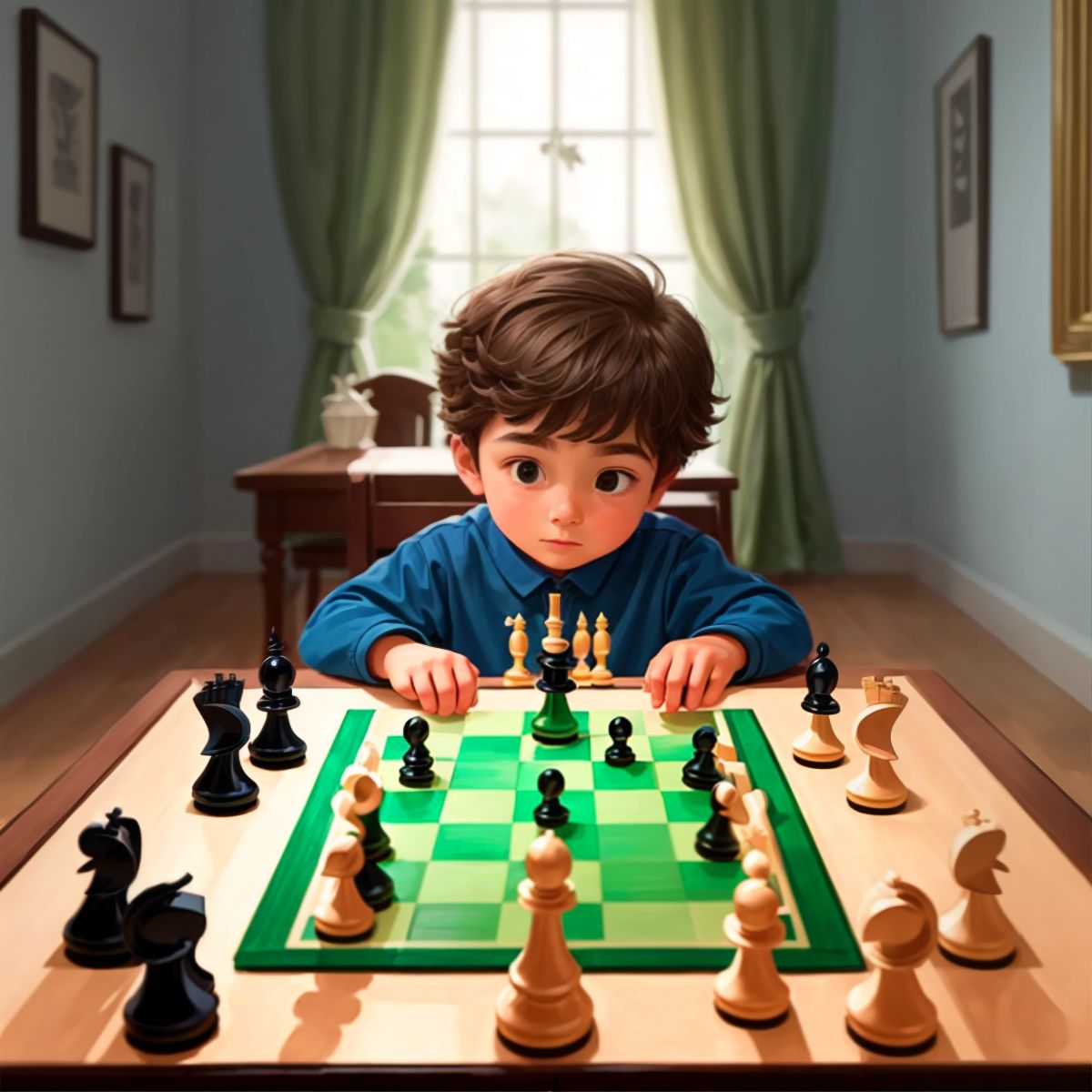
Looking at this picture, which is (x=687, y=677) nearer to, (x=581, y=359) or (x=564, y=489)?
(x=564, y=489)

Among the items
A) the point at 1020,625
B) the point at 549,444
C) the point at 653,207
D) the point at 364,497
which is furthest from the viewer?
the point at 653,207

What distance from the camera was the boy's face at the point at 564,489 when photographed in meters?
1.35

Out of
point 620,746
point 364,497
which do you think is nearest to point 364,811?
point 620,746

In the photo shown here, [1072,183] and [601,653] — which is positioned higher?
[1072,183]

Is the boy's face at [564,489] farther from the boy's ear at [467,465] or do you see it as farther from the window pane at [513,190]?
the window pane at [513,190]

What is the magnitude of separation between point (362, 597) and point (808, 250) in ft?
15.1

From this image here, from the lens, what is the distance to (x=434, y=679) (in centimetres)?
123

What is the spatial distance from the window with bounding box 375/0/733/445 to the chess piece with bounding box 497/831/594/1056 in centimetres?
527

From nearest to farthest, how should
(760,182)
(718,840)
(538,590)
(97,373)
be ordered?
(718,840) < (538,590) < (97,373) < (760,182)

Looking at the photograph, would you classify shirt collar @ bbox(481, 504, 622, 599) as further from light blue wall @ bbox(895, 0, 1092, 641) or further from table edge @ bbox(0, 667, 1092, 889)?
light blue wall @ bbox(895, 0, 1092, 641)

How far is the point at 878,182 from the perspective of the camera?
580 cm

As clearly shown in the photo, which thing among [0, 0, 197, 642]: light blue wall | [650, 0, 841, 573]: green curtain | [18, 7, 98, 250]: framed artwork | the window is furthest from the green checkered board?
the window

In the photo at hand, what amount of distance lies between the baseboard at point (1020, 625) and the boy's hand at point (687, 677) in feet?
8.69

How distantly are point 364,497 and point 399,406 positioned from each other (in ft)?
6.79
